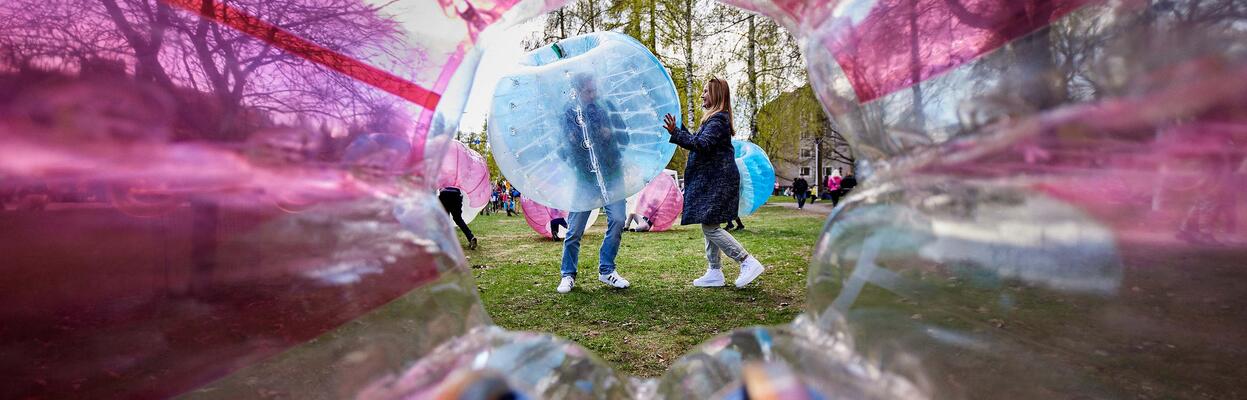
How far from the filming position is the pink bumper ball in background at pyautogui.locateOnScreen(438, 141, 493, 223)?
8.02 metres

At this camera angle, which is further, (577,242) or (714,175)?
(577,242)

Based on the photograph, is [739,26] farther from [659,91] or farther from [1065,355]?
[1065,355]

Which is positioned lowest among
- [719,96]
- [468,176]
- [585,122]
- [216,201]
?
[216,201]

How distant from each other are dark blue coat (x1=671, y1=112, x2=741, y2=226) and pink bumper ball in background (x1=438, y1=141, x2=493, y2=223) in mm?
4730

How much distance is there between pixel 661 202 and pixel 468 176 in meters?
3.06

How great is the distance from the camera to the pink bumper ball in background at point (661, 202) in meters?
9.15

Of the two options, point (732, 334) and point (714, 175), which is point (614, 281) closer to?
point (714, 175)

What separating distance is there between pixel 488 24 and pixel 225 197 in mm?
620

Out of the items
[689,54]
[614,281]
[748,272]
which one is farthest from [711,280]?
[689,54]

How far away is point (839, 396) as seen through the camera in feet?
3.01

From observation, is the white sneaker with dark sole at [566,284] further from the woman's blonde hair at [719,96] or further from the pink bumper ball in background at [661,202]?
the pink bumper ball in background at [661,202]

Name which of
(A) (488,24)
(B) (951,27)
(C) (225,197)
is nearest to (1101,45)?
(B) (951,27)

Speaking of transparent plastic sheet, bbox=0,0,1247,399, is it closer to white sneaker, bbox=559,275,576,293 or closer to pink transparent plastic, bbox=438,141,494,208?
white sneaker, bbox=559,275,576,293

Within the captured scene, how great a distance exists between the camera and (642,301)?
12.4ft
